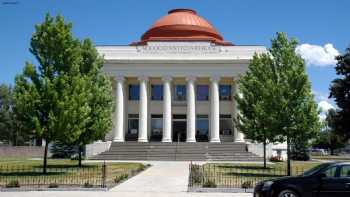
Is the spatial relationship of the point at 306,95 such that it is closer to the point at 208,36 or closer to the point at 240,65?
the point at 240,65

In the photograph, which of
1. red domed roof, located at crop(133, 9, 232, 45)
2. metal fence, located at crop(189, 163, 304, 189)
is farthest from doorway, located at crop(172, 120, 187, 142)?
metal fence, located at crop(189, 163, 304, 189)

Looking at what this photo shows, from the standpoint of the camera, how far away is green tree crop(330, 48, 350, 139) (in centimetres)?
4712

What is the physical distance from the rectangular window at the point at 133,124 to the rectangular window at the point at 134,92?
6.82 feet

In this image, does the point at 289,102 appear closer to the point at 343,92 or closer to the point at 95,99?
the point at 95,99

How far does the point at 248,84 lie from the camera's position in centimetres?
3422

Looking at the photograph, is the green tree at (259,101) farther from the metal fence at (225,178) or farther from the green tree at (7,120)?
the green tree at (7,120)

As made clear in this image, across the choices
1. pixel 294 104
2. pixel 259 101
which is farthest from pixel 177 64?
pixel 294 104

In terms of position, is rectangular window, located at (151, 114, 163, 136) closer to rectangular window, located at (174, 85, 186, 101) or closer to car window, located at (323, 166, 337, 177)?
rectangular window, located at (174, 85, 186, 101)

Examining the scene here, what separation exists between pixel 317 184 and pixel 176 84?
43203mm

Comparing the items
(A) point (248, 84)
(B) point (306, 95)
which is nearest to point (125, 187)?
(B) point (306, 95)

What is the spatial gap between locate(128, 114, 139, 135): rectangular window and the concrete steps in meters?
5.18

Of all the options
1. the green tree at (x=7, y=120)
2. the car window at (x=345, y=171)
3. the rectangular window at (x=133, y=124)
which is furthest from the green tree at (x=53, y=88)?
the green tree at (x=7, y=120)

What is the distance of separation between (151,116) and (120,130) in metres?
5.11

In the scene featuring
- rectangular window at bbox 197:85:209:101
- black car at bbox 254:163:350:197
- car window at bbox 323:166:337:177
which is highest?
rectangular window at bbox 197:85:209:101
